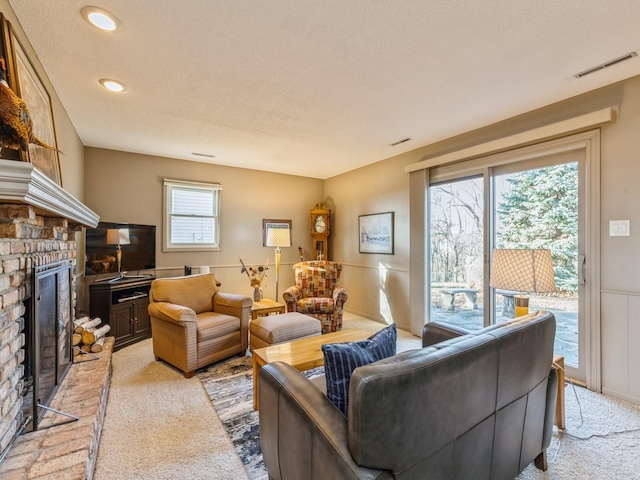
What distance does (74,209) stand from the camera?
5.91 ft

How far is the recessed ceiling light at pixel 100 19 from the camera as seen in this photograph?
163 cm

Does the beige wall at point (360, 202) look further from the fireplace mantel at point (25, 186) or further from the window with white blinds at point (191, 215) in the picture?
the fireplace mantel at point (25, 186)

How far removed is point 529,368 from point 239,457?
5.22ft

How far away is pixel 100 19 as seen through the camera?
5.57ft

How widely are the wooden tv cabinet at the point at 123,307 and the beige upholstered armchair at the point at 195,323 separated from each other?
2.09 feet

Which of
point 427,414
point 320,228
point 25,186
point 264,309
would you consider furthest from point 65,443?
point 320,228

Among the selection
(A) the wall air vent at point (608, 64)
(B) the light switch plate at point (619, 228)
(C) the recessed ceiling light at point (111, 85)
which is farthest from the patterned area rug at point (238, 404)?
(A) the wall air vent at point (608, 64)

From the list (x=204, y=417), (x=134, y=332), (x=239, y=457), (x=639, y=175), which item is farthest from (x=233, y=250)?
(x=639, y=175)

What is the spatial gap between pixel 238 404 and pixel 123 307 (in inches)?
82.7

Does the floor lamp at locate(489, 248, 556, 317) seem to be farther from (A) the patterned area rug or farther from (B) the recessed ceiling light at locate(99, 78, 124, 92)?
(B) the recessed ceiling light at locate(99, 78, 124, 92)

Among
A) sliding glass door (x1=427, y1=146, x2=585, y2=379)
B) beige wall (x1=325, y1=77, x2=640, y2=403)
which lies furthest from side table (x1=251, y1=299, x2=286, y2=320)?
beige wall (x1=325, y1=77, x2=640, y2=403)

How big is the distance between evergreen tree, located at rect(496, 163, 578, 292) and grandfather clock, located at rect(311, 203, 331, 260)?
2924 millimetres

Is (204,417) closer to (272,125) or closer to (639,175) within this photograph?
(272,125)

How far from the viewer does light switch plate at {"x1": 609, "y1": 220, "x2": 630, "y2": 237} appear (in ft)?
7.66
